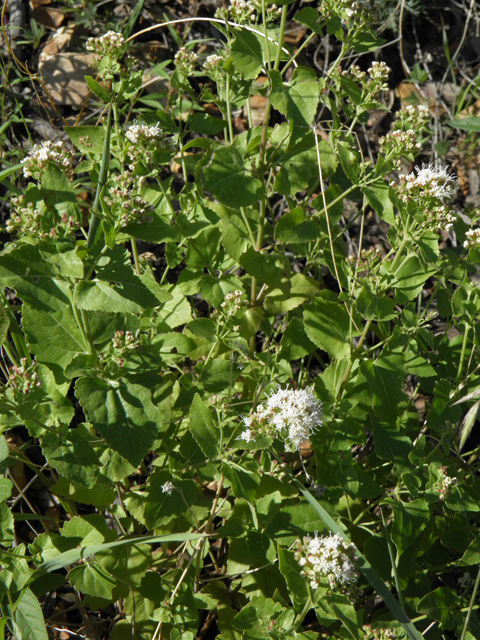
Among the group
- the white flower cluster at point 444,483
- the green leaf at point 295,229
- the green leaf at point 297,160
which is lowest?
the white flower cluster at point 444,483

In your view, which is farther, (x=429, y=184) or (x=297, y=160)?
(x=297, y=160)

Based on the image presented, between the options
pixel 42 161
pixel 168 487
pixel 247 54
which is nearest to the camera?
pixel 42 161

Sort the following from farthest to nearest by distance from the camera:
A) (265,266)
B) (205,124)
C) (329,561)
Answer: (205,124) → (265,266) → (329,561)

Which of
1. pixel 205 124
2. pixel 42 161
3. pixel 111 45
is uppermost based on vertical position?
pixel 111 45

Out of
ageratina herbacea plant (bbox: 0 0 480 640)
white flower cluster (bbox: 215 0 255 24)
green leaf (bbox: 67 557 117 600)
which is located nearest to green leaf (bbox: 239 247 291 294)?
ageratina herbacea plant (bbox: 0 0 480 640)

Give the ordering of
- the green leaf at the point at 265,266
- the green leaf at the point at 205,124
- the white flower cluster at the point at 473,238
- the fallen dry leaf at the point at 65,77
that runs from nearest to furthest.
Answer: the green leaf at the point at 265,266 < the white flower cluster at the point at 473,238 < the green leaf at the point at 205,124 < the fallen dry leaf at the point at 65,77

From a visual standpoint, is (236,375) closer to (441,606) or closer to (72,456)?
(72,456)

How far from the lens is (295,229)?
2539 millimetres

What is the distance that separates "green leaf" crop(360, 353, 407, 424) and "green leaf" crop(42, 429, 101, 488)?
1.24m

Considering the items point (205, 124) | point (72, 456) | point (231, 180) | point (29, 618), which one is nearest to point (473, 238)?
point (231, 180)

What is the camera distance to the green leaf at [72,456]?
7.34 ft

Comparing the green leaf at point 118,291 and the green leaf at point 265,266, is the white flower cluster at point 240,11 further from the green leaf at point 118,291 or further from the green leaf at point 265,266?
the green leaf at point 118,291

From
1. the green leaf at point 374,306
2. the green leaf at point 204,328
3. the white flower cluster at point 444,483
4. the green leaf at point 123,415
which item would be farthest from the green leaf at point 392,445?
the green leaf at point 123,415

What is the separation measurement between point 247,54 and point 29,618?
245 cm
